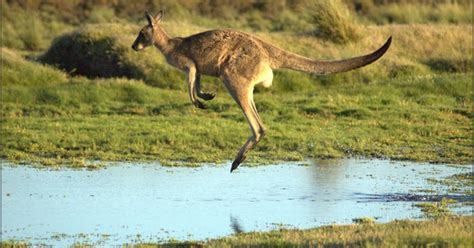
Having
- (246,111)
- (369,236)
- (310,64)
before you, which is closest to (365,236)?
(369,236)

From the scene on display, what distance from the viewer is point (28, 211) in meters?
11.6

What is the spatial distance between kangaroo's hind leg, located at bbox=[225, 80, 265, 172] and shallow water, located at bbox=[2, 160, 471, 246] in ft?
1.45

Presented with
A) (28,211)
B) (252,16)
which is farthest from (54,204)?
(252,16)

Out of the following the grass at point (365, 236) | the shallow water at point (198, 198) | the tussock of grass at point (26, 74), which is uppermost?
the grass at point (365, 236)

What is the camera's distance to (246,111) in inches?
514

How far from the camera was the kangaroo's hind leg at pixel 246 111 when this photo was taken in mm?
12891

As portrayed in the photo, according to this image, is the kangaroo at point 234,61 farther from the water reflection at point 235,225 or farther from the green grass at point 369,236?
the green grass at point 369,236

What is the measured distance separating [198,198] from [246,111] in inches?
53.2

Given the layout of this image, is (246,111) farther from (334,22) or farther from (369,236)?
(334,22)

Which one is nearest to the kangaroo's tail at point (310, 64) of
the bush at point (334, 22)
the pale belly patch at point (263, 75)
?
the pale belly patch at point (263, 75)

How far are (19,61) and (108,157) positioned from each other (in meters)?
7.95

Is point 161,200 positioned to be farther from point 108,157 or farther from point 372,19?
point 372,19

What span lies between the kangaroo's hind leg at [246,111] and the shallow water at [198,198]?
1.45ft

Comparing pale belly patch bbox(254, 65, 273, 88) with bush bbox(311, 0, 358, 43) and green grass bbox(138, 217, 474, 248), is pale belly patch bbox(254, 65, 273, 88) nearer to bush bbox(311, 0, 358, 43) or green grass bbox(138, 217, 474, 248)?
green grass bbox(138, 217, 474, 248)
